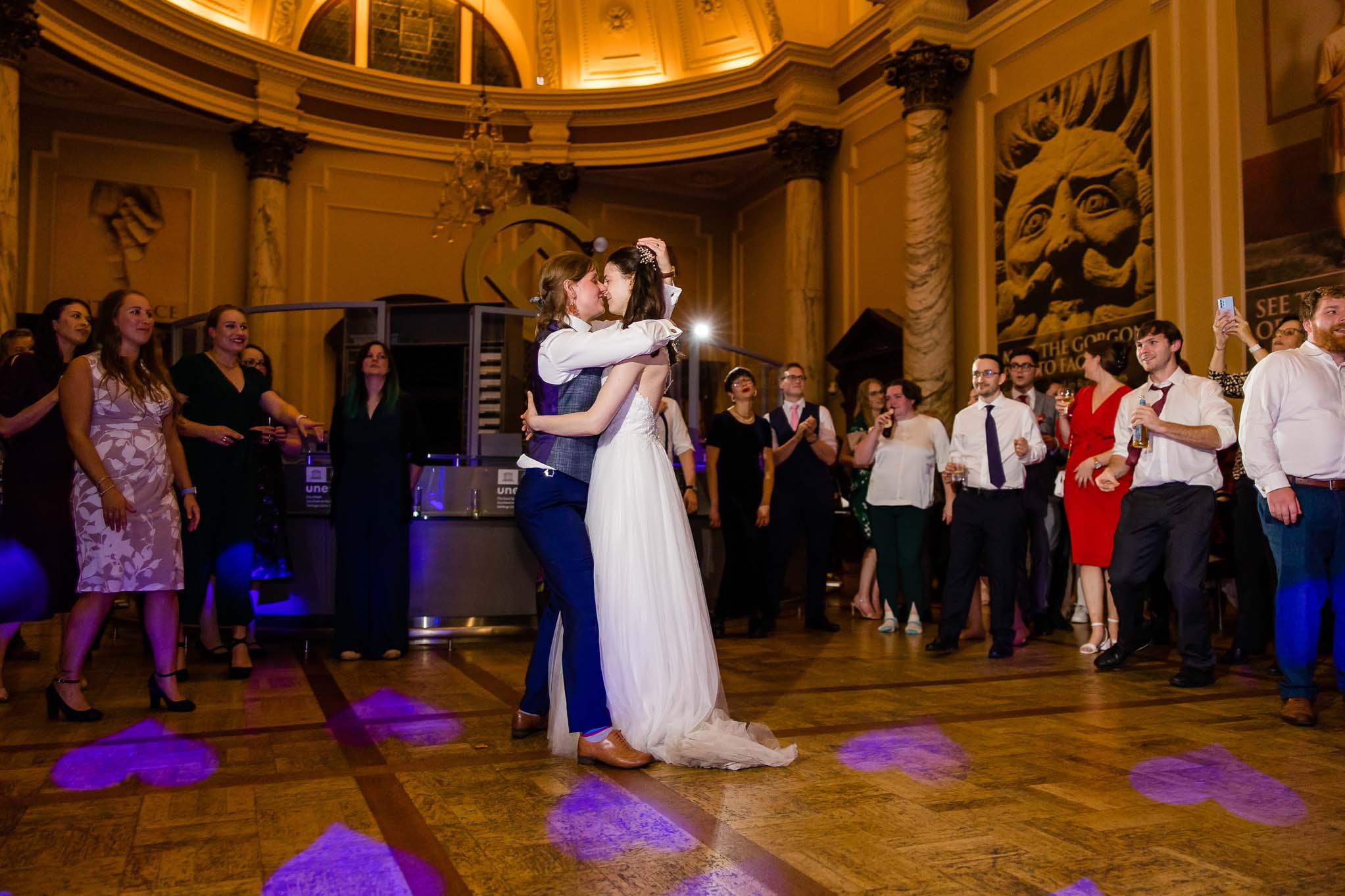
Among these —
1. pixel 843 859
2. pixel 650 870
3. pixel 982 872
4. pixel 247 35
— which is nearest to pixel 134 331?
pixel 650 870

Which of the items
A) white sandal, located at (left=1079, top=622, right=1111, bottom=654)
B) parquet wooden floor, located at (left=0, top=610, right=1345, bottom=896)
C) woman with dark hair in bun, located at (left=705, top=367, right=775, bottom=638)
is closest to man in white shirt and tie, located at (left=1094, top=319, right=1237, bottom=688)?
parquet wooden floor, located at (left=0, top=610, right=1345, bottom=896)

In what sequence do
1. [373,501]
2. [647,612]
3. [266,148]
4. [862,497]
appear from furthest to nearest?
[266,148], [862,497], [373,501], [647,612]

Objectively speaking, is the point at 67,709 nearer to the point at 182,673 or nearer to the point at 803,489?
the point at 182,673

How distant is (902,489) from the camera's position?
5383mm

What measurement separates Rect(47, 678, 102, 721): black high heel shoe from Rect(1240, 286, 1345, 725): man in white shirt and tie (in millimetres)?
3789

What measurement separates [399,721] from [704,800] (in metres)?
1.31

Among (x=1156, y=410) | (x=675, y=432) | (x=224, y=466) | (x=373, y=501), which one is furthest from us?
(x=675, y=432)

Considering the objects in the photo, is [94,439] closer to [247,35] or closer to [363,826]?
[363,826]

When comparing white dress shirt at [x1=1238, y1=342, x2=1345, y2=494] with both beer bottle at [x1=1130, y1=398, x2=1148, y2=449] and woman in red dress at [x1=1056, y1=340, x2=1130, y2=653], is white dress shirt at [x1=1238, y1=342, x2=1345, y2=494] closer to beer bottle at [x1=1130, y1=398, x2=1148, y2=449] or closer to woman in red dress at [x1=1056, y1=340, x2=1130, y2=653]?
beer bottle at [x1=1130, y1=398, x2=1148, y2=449]

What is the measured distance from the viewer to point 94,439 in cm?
326

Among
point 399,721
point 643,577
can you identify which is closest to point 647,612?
point 643,577

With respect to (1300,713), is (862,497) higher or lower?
higher

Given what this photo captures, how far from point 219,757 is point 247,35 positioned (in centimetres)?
1017

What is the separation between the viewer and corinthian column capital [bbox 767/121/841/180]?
11328 mm
